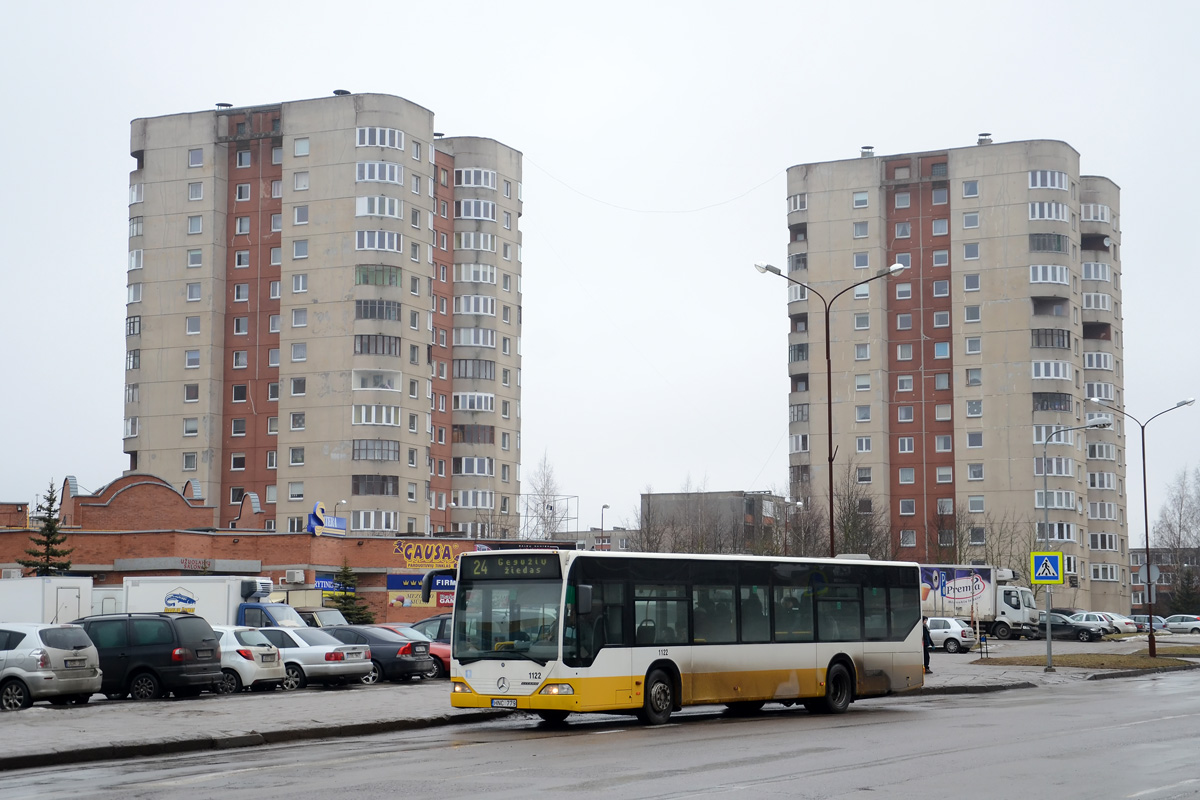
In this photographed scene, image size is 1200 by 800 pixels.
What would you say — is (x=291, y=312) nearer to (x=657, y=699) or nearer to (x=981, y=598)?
(x=981, y=598)

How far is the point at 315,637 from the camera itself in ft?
102

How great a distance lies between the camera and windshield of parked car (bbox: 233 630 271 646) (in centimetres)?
2936

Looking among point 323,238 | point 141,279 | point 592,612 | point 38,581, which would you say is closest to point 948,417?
point 323,238

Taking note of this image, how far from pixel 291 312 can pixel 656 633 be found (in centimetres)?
7480

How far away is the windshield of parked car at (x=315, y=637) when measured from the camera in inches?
1216

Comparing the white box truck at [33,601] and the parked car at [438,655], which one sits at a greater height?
the white box truck at [33,601]

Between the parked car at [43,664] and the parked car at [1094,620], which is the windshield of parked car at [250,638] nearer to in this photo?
the parked car at [43,664]

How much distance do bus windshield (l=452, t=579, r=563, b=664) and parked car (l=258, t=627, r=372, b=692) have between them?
10166mm

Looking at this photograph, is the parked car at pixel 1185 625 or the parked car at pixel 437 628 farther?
the parked car at pixel 1185 625

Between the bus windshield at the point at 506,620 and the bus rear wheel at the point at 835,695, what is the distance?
642cm

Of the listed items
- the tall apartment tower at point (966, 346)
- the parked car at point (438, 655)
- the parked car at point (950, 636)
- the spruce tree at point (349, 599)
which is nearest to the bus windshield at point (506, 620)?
the parked car at point (438, 655)

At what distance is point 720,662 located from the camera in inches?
881

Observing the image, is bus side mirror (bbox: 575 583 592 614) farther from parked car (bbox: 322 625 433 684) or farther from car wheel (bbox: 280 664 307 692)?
parked car (bbox: 322 625 433 684)

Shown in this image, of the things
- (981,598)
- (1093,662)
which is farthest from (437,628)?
(981,598)
